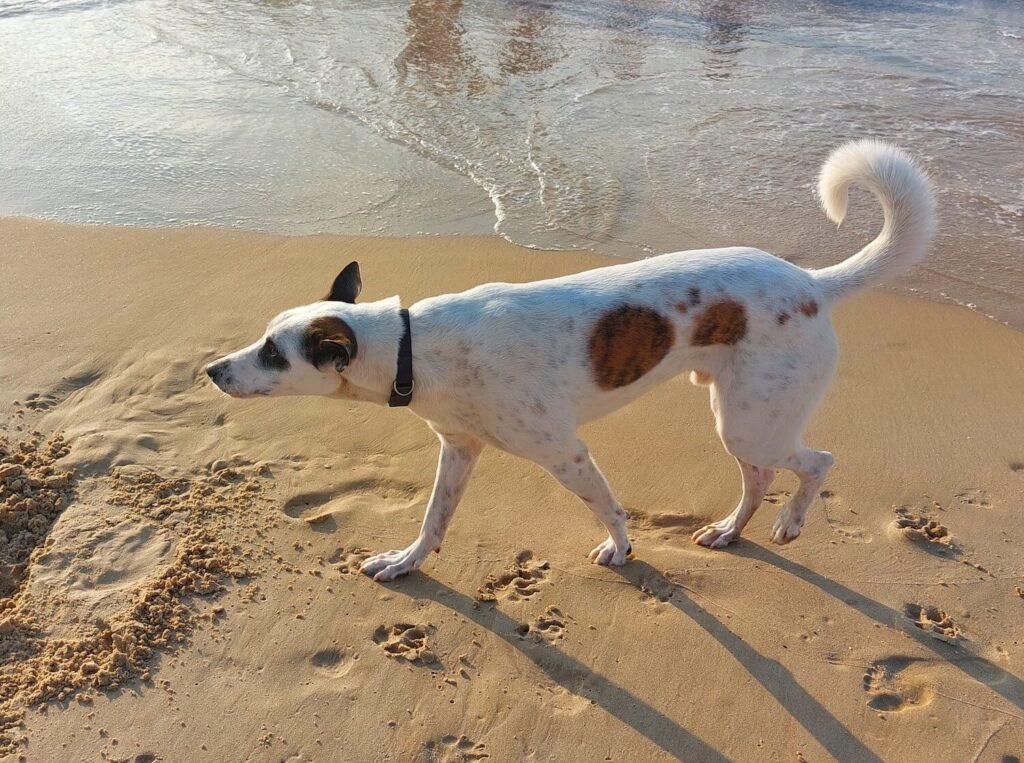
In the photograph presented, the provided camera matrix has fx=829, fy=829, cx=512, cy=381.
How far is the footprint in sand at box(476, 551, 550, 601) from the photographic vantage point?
12.3 ft

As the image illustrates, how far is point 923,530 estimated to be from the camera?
401cm

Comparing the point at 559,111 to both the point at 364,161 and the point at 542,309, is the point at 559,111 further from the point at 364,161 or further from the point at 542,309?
the point at 542,309

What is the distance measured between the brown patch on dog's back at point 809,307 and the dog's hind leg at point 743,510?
2.68ft

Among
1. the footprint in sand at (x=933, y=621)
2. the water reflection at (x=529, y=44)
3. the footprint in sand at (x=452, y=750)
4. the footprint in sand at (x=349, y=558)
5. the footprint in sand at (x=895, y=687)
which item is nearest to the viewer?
the footprint in sand at (x=452, y=750)

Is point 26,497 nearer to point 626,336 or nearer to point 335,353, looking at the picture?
point 335,353

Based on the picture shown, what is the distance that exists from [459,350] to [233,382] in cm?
102

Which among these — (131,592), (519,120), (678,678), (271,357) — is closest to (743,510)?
(678,678)

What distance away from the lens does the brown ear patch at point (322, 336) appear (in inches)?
135

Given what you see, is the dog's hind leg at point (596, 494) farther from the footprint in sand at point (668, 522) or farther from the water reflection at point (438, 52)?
the water reflection at point (438, 52)

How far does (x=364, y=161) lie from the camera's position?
8.09 m

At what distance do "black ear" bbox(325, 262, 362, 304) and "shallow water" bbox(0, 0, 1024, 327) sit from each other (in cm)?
299

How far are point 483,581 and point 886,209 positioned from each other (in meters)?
2.50

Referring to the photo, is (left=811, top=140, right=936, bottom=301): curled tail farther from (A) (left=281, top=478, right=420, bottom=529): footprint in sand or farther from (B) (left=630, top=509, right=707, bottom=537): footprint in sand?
(A) (left=281, top=478, right=420, bottom=529): footprint in sand

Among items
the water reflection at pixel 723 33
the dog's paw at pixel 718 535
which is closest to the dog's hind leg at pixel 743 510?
the dog's paw at pixel 718 535
